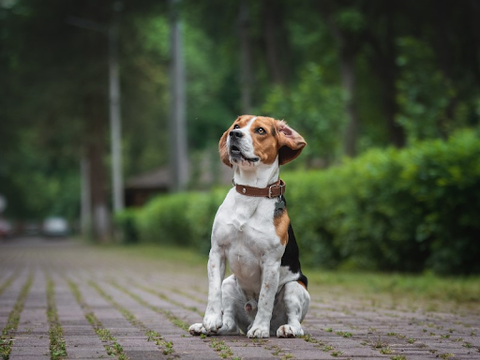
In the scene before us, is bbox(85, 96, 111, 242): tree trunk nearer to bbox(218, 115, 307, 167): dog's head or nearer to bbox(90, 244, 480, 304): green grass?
bbox(90, 244, 480, 304): green grass

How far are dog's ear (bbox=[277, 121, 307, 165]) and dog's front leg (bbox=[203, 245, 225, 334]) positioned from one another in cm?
86

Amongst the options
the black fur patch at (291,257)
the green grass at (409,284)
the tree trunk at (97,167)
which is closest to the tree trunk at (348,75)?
the green grass at (409,284)

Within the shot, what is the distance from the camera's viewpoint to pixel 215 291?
20.4 feet

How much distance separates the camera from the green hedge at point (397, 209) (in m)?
13.0

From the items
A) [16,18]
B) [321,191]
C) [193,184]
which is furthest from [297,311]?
[16,18]

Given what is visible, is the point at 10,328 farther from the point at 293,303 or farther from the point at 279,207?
the point at 279,207

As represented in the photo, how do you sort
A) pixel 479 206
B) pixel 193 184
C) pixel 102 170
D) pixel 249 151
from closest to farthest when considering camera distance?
pixel 249 151, pixel 479 206, pixel 193 184, pixel 102 170

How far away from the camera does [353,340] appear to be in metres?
6.35

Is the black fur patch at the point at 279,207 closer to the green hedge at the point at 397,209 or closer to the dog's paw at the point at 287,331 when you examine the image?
the dog's paw at the point at 287,331

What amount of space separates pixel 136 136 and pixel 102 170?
2831mm

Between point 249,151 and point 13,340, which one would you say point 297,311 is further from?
point 13,340

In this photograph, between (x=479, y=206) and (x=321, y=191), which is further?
(x=321, y=191)

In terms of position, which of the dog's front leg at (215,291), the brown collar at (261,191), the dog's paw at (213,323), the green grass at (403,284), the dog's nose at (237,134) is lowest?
the green grass at (403,284)

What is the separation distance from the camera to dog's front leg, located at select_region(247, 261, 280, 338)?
6.20 metres
